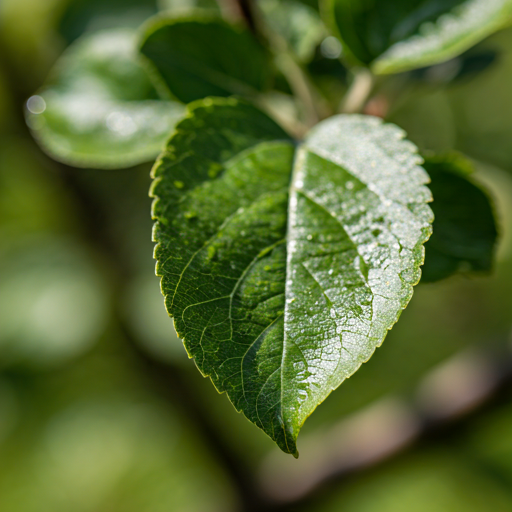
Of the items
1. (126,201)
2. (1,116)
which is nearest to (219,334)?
(126,201)

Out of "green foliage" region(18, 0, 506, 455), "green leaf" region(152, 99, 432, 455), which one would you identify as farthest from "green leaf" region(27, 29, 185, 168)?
"green leaf" region(152, 99, 432, 455)

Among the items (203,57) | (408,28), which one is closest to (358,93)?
(408,28)

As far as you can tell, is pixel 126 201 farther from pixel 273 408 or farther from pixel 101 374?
pixel 273 408

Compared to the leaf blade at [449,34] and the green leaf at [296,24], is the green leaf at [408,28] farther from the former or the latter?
the green leaf at [296,24]

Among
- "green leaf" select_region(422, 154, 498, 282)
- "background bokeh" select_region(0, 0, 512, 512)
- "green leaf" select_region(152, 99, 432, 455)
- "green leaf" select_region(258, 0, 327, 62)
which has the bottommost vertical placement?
"background bokeh" select_region(0, 0, 512, 512)

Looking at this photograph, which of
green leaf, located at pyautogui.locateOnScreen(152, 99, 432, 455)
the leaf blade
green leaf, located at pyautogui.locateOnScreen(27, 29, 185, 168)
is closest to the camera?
green leaf, located at pyautogui.locateOnScreen(152, 99, 432, 455)

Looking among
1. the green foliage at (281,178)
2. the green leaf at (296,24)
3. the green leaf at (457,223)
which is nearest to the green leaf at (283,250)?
the green foliage at (281,178)

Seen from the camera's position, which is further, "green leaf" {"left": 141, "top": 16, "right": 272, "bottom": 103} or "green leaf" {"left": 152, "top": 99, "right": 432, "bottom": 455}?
"green leaf" {"left": 141, "top": 16, "right": 272, "bottom": 103}

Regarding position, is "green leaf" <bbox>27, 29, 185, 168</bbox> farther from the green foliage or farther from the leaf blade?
the leaf blade
